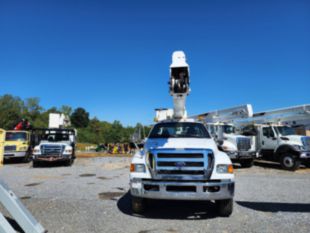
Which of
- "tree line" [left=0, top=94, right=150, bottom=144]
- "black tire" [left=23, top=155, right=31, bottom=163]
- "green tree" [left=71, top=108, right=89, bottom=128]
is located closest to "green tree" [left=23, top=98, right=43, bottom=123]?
"tree line" [left=0, top=94, right=150, bottom=144]

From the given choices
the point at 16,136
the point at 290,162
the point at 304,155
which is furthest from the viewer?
the point at 16,136

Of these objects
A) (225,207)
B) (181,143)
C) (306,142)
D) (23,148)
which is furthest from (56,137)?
(306,142)

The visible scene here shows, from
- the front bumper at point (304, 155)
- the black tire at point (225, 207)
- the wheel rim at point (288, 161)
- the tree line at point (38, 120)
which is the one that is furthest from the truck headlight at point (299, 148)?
the tree line at point (38, 120)

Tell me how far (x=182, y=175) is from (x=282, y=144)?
10676 mm

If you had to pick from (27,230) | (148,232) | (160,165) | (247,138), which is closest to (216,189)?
(160,165)

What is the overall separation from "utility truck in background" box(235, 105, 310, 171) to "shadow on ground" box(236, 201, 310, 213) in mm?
7336

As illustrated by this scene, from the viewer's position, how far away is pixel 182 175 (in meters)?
4.18

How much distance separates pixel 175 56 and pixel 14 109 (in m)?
63.7

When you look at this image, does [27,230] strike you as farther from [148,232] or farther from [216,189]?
[216,189]

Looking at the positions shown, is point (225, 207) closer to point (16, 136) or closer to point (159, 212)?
point (159, 212)

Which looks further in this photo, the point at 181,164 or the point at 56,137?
the point at 56,137

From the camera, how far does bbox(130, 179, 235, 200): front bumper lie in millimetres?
4043

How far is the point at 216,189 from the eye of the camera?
4137mm

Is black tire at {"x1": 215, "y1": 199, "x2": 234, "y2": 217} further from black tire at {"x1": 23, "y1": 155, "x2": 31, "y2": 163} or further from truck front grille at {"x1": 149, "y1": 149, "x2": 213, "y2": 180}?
black tire at {"x1": 23, "y1": 155, "x2": 31, "y2": 163}
